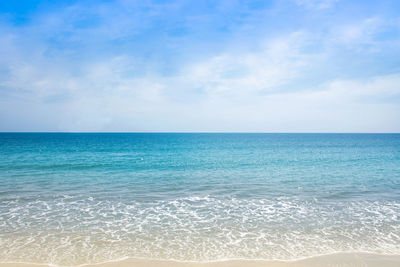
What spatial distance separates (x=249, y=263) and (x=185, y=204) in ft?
22.4

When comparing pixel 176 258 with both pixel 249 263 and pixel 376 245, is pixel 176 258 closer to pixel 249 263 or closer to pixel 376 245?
pixel 249 263

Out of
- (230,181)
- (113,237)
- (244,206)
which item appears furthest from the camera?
(230,181)

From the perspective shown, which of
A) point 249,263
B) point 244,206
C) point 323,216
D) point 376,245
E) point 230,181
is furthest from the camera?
point 230,181

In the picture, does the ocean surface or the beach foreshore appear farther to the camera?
the ocean surface

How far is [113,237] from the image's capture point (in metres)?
9.44

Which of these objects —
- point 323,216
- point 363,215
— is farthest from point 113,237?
point 363,215

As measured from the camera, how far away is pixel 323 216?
11.9 meters

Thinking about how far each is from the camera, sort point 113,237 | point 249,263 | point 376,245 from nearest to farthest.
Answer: point 249,263 → point 376,245 → point 113,237

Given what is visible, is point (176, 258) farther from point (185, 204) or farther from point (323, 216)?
point (323, 216)

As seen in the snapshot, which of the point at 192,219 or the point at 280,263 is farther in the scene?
the point at 192,219

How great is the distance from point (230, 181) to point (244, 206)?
6946 millimetres

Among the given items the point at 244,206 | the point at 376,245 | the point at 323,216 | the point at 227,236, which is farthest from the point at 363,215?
the point at 227,236

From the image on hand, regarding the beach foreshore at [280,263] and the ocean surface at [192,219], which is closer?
the beach foreshore at [280,263]

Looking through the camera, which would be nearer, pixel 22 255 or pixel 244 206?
pixel 22 255
